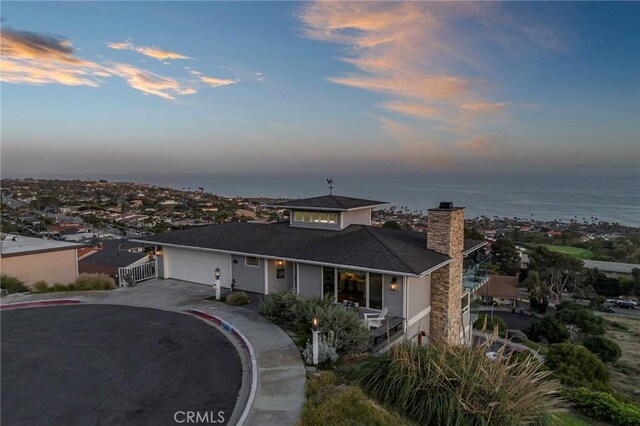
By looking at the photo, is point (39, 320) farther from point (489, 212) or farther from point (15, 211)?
point (489, 212)

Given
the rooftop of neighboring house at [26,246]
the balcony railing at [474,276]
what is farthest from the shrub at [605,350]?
the rooftop of neighboring house at [26,246]

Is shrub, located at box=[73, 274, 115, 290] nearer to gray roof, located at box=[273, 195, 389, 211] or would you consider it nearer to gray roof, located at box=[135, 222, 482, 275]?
gray roof, located at box=[135, 222, 482, 275]

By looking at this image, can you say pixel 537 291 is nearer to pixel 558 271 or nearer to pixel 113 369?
pixel 558 271

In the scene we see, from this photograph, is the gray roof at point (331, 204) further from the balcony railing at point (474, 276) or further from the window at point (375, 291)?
the balcony railing at point (474, 276)

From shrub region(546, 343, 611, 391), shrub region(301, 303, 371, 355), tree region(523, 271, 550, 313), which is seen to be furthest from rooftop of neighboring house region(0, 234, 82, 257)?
tree region(523, 271, 550, 313)

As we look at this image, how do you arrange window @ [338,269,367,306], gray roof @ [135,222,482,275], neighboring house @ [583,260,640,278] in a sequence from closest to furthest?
gray roof @ [135,222,482,275] → window @ [338,269,367,306] → neighboring house @ [583,260,640,278]

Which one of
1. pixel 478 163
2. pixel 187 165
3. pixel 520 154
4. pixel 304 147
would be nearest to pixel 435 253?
pixel 304 147
